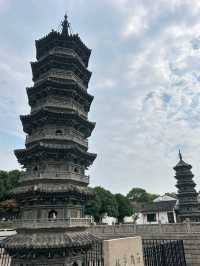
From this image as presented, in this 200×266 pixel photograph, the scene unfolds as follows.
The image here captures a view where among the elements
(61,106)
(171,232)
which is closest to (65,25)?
(61,106)

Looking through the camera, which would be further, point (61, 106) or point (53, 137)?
point (61, 106)

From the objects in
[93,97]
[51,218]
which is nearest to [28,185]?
[51,218]

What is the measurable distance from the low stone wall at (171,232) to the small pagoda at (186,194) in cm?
1718

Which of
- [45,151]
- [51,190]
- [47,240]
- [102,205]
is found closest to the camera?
[47,240]

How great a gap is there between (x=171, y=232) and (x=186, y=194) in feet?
63.7

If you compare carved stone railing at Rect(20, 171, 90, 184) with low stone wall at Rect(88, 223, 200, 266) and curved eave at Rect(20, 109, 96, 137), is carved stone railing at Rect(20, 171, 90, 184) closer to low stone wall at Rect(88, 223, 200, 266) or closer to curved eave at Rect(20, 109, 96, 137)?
curved eave at Rect(20, 109, 96, 137)

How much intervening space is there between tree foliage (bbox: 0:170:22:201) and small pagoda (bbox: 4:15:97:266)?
1248 inches

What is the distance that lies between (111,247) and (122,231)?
66.0ft

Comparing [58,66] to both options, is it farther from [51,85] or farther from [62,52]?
[51,85]

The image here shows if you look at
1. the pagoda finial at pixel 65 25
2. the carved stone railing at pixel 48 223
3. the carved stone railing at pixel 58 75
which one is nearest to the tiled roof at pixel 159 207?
the carved stone railing at pixel 48 223

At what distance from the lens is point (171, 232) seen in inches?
919

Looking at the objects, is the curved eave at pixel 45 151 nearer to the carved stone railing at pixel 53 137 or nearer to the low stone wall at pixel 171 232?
the carved stone railing at pixel 53 137

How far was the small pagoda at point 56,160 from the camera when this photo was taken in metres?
14.9

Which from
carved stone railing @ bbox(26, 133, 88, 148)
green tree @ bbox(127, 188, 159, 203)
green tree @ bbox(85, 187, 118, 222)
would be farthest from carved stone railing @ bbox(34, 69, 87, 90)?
green tree @ bbox(127, 188, 159, 203)
